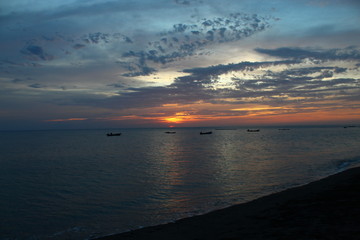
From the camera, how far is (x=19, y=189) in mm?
22062

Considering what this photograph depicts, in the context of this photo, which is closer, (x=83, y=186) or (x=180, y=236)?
(x=180, y=236)

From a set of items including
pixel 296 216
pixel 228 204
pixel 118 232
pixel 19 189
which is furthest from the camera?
pixel 19 189

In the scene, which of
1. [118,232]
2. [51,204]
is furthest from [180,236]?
[51,204]

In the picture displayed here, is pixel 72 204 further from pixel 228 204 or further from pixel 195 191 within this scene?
pixel 228 204

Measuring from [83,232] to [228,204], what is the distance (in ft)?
27.0

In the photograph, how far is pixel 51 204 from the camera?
56.5 ft

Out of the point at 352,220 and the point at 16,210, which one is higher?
the point at 352,220

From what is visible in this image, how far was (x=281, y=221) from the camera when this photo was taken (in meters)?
10.4

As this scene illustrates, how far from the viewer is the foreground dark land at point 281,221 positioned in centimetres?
878

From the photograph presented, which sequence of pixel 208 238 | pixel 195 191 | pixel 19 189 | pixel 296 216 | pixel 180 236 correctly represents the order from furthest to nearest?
pixel 19 189 → pixel 195 191 → pixel 296 216 → pixel 180 236 → pixel 208 238

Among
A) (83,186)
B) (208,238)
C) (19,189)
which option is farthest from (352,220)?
(19,189)

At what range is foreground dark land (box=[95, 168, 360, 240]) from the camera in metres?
8.78

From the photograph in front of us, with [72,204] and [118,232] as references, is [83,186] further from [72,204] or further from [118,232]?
[118,232]

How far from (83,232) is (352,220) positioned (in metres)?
11.3
